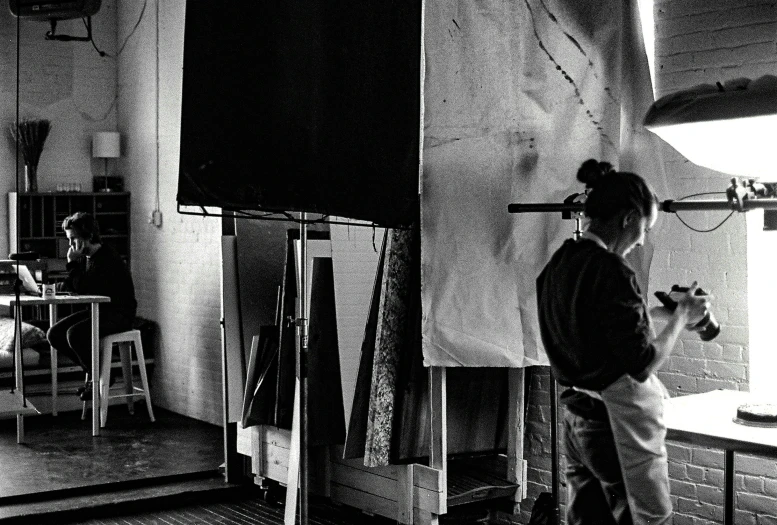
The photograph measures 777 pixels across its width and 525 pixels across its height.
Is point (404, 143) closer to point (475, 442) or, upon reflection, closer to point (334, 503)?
point (475, 442)

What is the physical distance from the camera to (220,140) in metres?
3.10

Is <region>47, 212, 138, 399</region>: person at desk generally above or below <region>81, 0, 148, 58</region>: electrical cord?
below

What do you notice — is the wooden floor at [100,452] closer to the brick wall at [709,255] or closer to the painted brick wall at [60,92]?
the painted brick wall at [60,92]

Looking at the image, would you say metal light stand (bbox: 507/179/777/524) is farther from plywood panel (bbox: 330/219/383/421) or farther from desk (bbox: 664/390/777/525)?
plywood panel (bbox: 330/219/383/421)

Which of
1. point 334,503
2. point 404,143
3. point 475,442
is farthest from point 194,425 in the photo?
point 404,143

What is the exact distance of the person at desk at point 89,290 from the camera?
764 centimetres

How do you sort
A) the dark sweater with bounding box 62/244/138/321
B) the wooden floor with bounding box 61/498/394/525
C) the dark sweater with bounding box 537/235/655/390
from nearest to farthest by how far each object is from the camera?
the dark sweater with bounding box 537/235/655/390, the wooden floor with bounding box 61/498/394/525, the dark sweater with bounding box 62/244/138/321

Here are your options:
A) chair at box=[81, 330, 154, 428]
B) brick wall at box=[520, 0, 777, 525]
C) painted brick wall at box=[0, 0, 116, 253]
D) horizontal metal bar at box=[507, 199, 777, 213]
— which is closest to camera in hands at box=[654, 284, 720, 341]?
horizontal metal bar at box=[507, 199, 777, 213]

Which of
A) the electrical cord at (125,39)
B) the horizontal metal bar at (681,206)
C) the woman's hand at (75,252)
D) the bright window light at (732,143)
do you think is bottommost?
the woman's hand at (75,252)

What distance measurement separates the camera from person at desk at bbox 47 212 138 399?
301 inches

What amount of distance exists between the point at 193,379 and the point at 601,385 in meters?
5.69

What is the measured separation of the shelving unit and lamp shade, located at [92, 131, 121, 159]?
351 mm

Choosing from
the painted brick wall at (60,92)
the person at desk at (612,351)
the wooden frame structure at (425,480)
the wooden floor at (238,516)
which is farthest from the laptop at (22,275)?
the person at desk at (612,351)

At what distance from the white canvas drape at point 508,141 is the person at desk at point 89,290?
162 inches
